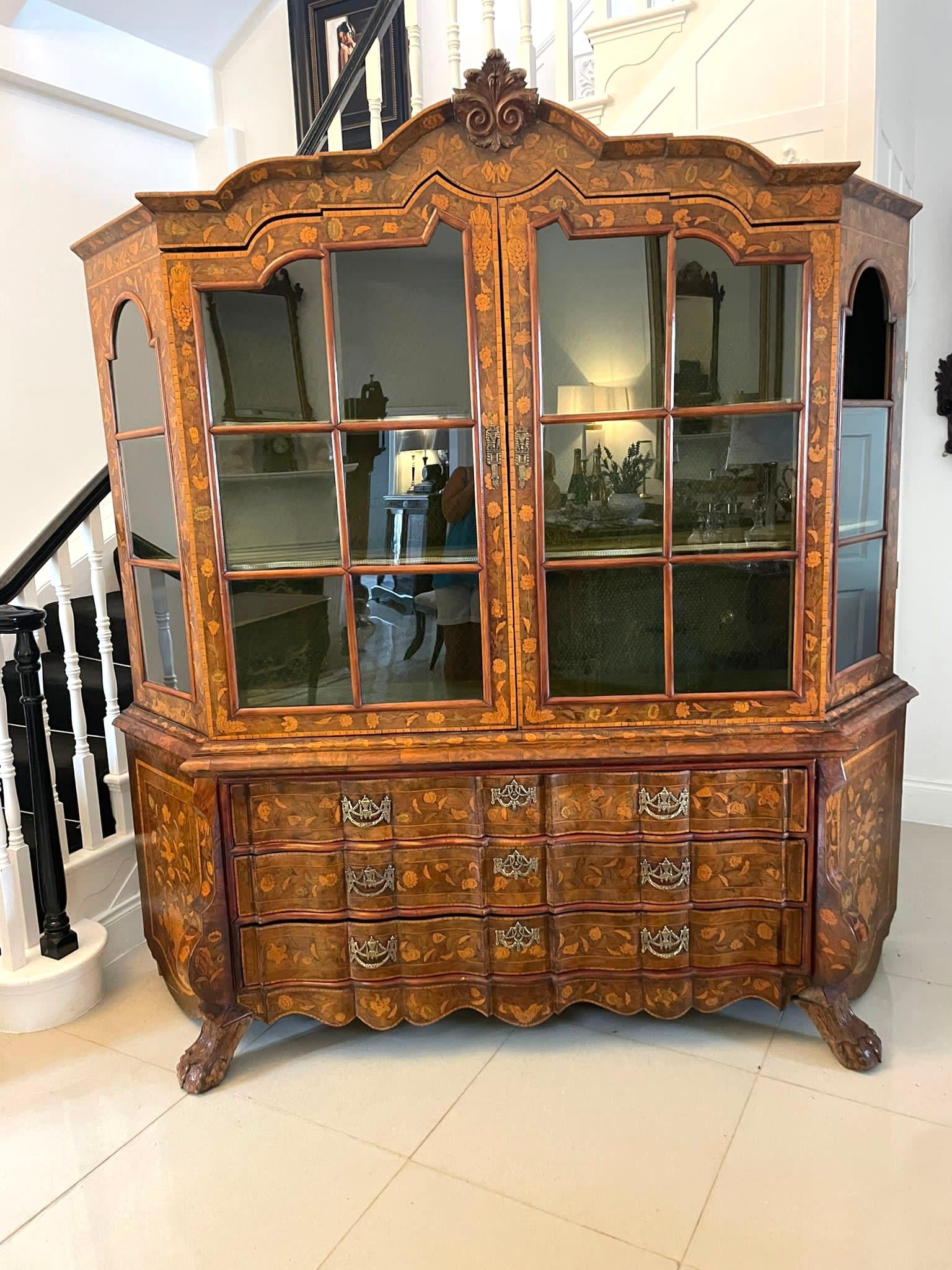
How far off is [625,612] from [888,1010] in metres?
1.26

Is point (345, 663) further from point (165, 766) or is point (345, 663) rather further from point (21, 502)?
point (21, 502)

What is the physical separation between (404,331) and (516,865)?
4.00 ft

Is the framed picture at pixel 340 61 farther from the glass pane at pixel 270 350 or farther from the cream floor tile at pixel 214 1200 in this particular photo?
the cream floor tile at pixel 214 1200

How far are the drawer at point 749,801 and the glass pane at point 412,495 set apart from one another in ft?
2.48

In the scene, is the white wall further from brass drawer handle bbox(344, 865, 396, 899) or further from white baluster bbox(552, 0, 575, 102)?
brass drawer handle bbox(344, 865, 396, 899)

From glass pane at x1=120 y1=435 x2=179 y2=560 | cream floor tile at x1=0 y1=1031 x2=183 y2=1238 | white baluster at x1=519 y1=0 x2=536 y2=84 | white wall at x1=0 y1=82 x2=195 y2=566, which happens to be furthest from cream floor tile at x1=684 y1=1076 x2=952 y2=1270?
white wall at x1=0 y1=82 x2=195 y2=566

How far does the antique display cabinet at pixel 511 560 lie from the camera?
183 cm

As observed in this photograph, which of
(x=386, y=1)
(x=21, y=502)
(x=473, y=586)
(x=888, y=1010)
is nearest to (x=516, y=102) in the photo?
(x=473, y=586)

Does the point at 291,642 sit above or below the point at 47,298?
below

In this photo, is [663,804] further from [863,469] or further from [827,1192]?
[863,469]

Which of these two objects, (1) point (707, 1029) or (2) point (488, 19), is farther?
(2) point (488, 19)

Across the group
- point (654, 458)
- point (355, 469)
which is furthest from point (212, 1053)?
point (654, 458)

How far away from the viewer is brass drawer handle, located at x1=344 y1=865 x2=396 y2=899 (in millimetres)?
2066

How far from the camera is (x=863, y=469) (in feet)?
6.86
